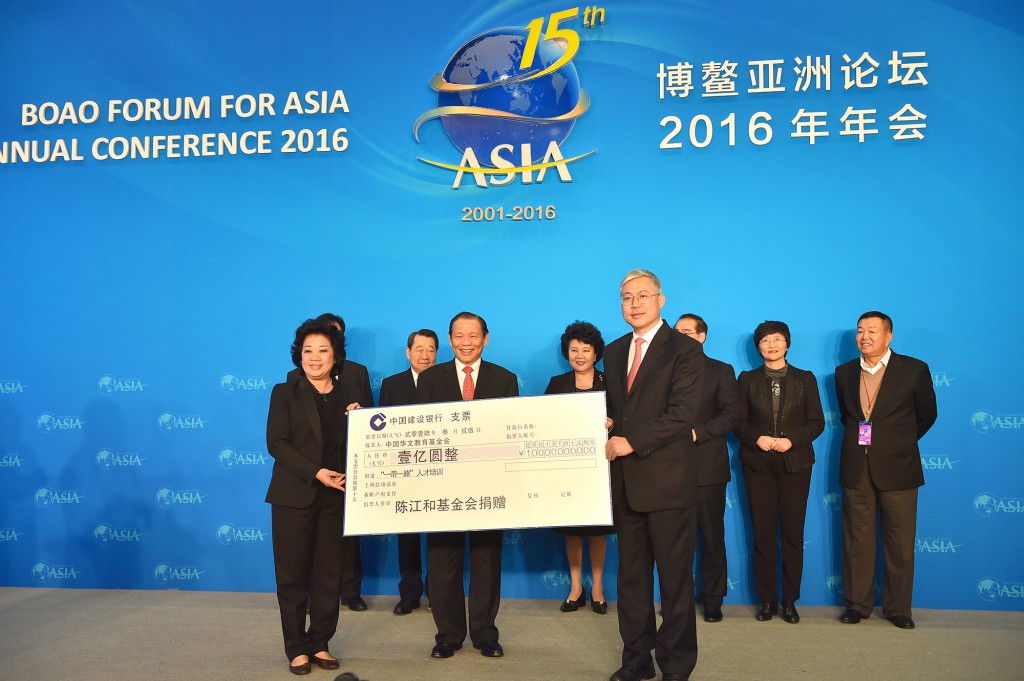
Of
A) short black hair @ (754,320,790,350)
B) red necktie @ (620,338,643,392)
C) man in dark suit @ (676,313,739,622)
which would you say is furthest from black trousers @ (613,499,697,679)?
short black hair @ (754,320,790,350)

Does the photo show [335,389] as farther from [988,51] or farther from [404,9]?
[988,51]

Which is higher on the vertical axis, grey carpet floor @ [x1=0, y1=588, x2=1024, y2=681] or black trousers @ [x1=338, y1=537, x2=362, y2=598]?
black trousers @ [x1=338, y1=537, x2=362, y2=598]

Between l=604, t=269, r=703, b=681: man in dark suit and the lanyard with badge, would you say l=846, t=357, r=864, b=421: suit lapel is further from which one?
l=604, t=269, r=703, b=681: man in dark suit

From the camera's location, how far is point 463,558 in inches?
152

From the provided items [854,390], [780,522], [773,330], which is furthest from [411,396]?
[854,390]

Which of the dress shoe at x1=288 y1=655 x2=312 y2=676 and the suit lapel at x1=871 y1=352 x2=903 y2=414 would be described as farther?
the suit lapel at x1=871 y1=352 x2=903 y2=414

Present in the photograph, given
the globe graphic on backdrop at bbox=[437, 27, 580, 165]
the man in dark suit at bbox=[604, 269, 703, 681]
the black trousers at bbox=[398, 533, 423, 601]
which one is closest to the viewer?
the man in dark suit at bbox=[604, 269, 703, 681]

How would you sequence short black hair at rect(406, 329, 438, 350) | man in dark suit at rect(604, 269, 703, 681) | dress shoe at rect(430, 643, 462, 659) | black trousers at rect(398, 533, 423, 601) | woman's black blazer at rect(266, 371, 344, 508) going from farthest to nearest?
short black hair at rect(406, 329, 438, 350)
black trousers at rect(398, 533, 423, 601)
dress shoe at rect(430, 643, 462, 659)
woman's black blazer at rect(266, 371, 344, 508)
man in dark suit at rect(604, 269, 703, 681)

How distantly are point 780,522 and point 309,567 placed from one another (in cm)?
264

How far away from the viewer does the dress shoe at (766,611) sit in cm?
452

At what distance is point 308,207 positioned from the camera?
5.49 m

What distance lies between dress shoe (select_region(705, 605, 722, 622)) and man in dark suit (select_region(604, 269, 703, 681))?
1198 millimetres

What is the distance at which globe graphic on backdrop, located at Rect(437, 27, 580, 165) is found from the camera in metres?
5.23

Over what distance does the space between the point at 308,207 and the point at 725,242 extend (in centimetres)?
274
